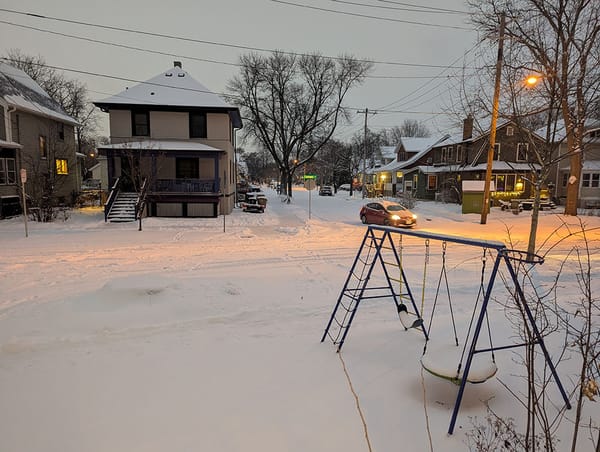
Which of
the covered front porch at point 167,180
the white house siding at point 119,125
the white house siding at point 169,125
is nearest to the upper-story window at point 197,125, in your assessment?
the white house siding at point 169,125

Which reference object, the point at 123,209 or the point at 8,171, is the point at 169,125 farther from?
the point at 8,171

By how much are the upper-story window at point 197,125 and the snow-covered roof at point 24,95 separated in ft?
30.8

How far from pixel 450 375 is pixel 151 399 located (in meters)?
3.62

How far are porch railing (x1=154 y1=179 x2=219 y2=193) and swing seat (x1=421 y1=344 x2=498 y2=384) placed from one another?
19.4 metres

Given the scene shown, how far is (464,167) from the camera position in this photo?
112ft

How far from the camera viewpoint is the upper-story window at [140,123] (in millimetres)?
23391

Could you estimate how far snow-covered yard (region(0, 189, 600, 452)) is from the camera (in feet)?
13.0

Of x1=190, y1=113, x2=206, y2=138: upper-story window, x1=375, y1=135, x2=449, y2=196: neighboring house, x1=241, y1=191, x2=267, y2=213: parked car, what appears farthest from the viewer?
x1=375, y1=135, x2=449, y2=196: neighboring house

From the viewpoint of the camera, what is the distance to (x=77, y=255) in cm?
1191

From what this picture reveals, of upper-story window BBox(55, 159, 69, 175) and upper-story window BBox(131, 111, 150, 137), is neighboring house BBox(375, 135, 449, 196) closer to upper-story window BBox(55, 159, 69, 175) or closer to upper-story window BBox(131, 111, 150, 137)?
upper-story window BBox(131, 111, 150, 137)

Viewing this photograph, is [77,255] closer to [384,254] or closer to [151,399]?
[151,399]

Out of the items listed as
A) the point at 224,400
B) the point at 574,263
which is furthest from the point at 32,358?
the point at 574,263

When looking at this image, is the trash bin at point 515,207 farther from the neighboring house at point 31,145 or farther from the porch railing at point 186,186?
the neighboring house at point 31,145

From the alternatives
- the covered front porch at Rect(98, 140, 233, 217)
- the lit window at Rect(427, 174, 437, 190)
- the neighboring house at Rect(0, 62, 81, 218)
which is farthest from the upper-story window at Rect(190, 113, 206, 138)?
the lit window at Rect(427, 174, 437, 190)
